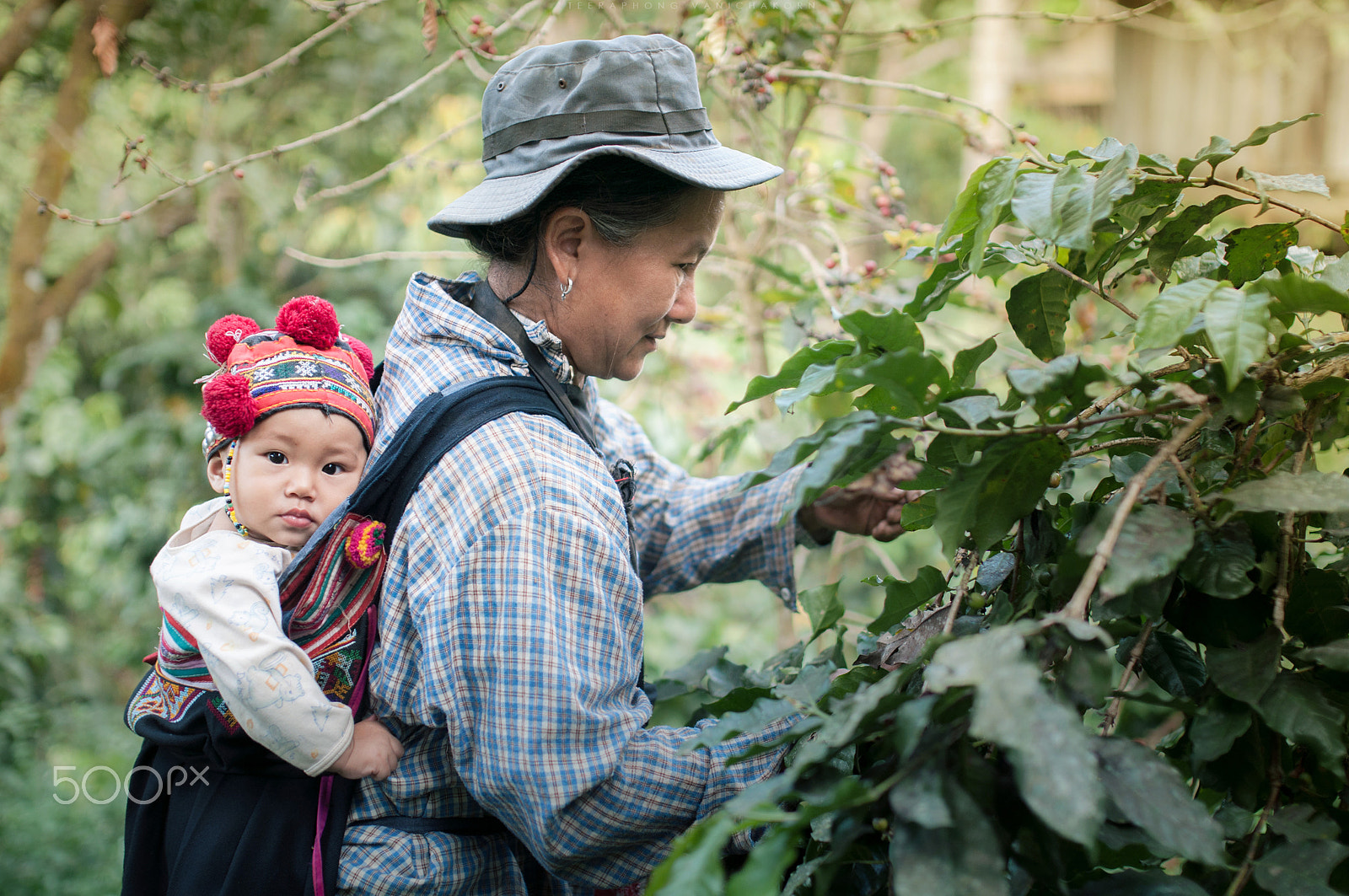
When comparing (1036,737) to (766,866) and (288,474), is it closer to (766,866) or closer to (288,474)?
(766,866)

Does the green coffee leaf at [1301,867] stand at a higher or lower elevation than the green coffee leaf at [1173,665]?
lower

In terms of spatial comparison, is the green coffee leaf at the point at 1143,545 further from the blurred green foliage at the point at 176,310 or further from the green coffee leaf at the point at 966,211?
the blurred green foliage at the point at 176,310

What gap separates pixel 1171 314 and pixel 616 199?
762mm

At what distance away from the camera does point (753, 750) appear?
87 centimetres

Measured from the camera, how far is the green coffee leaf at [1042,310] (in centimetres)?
113

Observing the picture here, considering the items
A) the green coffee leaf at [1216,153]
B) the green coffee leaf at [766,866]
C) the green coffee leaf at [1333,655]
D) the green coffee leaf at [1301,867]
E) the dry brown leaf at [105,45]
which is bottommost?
the green coffee leaf at [1301,867]

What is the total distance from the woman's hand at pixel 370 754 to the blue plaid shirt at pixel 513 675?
2cm

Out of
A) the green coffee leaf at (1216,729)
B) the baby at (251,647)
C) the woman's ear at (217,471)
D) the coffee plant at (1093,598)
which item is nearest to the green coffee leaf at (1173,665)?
the coffee plant at (1093,598)

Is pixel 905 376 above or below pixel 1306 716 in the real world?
above

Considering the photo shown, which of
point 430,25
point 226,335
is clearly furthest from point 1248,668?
point 430,25

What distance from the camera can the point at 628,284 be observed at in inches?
54.6

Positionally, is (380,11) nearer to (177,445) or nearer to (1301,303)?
(177,445)

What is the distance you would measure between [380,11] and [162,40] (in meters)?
0.80

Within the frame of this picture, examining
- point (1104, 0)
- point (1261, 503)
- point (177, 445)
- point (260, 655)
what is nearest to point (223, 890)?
point (260, 655)
